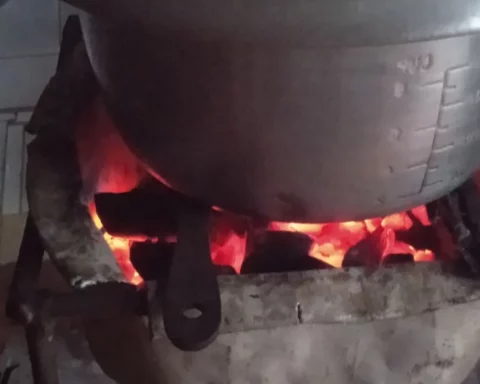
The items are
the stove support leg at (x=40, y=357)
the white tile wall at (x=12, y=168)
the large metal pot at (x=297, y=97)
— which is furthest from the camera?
the white tile wall at (x=12, y=168)

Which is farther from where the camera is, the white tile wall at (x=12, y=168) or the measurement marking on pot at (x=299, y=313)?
the white tile wall at (x=12, y=168)

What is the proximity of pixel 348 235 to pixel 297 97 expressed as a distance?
0.80ft

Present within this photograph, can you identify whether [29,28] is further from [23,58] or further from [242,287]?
[242,287]

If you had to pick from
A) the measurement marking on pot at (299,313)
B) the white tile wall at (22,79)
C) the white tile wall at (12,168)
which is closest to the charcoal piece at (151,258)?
the measurement marking on pot at (299,313)

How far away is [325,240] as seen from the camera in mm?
678

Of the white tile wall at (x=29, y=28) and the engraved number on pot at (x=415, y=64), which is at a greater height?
the engraved number on pot at (x=415, y=64)

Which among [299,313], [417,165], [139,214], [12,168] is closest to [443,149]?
[417,165]

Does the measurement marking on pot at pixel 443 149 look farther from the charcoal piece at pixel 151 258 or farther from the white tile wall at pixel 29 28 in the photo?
the white tile wall at pixel 29 28

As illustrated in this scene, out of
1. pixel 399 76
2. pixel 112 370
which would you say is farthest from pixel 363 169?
pixel 112 370

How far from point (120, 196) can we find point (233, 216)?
94 millimetres

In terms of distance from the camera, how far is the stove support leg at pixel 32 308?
59 centimetres

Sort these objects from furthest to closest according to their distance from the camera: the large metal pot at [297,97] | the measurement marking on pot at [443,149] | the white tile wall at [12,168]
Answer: the white tile wall at [12,168]
the measurement marking on pot at [443,149]
the large metal pot at [297,97]

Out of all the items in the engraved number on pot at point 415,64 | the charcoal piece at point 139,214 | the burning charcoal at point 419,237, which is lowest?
the burning charcoal at point 419,237

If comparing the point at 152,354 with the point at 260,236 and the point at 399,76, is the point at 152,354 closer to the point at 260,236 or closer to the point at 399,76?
the point at 260,236
